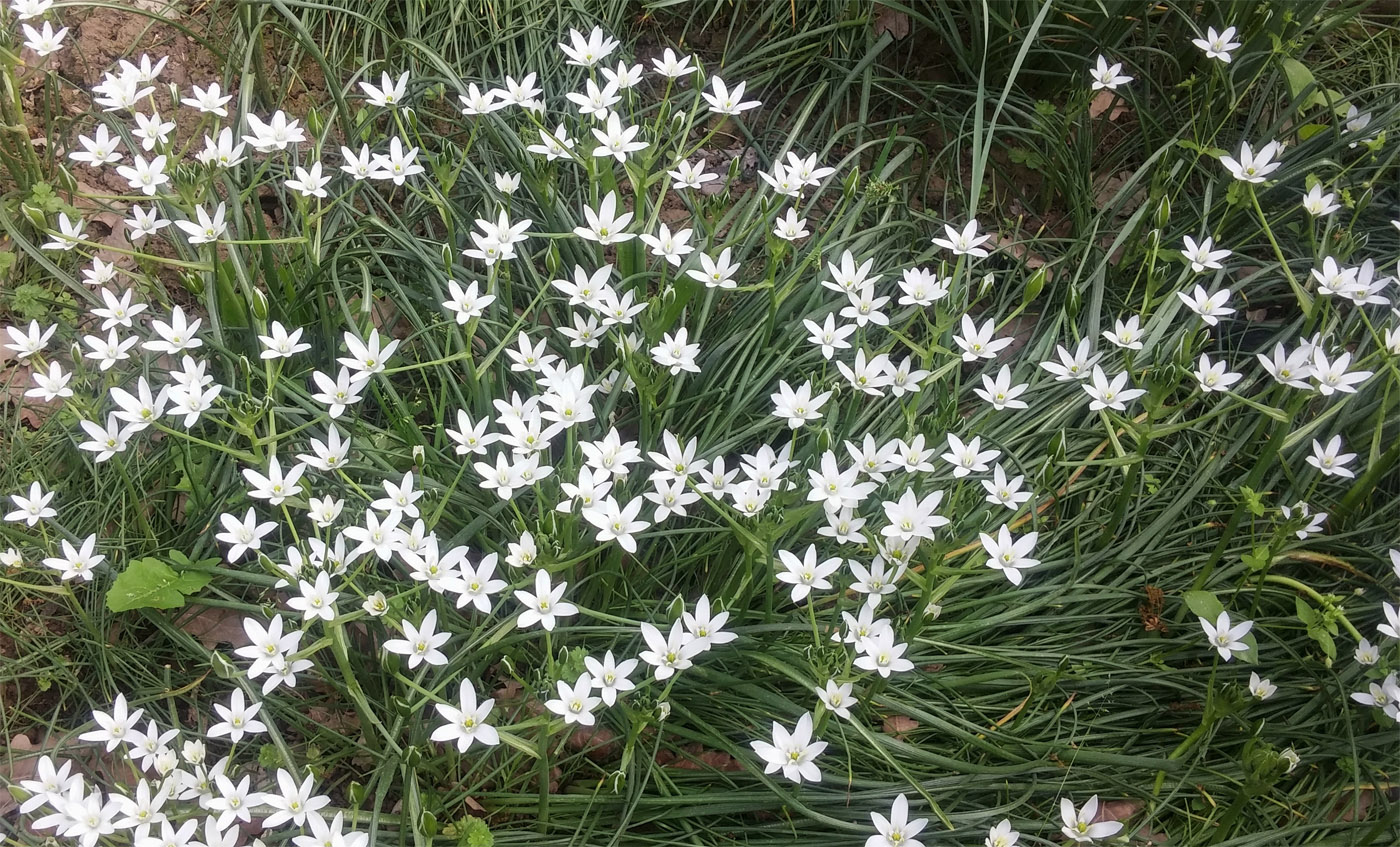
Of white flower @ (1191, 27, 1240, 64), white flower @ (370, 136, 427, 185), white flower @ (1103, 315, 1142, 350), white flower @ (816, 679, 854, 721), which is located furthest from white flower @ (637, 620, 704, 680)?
white flower @ (1191, 27, 1240, 64)

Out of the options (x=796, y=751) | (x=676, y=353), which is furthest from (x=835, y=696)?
(x=676, y=353)

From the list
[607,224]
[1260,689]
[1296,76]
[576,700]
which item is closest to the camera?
[576,700]

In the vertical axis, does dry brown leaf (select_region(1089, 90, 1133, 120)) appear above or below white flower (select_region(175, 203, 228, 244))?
above

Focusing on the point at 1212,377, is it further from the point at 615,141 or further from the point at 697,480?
the point at 615,141

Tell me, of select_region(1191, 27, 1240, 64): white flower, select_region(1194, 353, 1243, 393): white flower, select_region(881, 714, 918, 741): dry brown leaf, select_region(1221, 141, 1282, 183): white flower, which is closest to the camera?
select_region(1194, 353, 1243, 393): white flower

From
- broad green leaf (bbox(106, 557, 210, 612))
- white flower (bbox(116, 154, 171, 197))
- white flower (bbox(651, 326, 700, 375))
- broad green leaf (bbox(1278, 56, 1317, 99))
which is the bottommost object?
broad green leaf (bbox(106, 557, 210, 612))

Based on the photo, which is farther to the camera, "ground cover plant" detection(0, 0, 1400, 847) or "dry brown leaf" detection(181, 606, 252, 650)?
"dry brown leaf" detection(181, 606, 252, 650)

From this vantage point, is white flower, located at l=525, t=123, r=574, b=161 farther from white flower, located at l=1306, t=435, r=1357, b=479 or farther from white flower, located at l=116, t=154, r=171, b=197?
white flower, located at l=1306, t=435, r=1357, b=479

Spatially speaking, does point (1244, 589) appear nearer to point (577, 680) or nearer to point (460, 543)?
point (577, 680)
